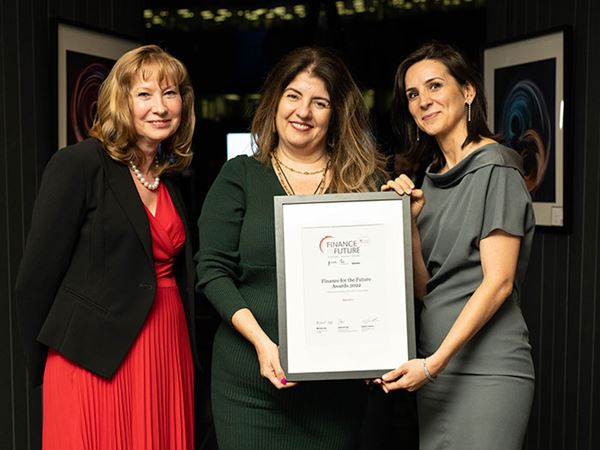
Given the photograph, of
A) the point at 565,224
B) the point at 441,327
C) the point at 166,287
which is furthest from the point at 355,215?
the point at 565,224

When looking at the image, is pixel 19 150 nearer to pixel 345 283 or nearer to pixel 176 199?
pixel 176 199

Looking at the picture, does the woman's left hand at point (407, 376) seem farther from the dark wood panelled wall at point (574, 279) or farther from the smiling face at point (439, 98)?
the dark wood panelled wall at point (574, 279)

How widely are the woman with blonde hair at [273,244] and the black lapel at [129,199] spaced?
0.54 feet

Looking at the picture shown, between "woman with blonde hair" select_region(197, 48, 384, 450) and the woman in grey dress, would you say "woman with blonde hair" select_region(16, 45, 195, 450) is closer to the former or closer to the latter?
"woman with blonde hair" select_region(197, 48, 384, 450)

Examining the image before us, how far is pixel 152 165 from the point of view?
233 cm

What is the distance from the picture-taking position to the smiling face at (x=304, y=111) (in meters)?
2.07

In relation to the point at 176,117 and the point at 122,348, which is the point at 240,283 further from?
the point at 176,117

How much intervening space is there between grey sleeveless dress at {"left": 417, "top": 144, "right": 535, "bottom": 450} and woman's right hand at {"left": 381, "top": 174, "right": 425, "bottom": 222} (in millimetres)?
77

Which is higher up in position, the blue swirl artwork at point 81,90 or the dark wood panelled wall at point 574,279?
the blue swirl artwork at point 81,90

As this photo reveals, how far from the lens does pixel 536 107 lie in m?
3.55

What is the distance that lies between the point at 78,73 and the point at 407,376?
83.6 inches

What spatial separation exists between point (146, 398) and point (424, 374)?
0.85m

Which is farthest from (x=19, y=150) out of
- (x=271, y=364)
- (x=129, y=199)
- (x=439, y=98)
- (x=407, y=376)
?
(x=407, y=376)

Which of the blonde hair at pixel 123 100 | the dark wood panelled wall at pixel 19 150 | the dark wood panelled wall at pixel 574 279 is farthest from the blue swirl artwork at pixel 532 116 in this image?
the dark wood panelled wall at pixel 19 150
